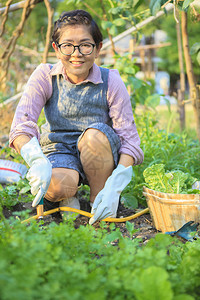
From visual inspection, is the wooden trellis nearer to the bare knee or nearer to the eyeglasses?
the eyeglasses

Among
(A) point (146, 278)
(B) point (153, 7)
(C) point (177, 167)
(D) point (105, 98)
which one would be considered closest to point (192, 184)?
(C) point (177, 167)

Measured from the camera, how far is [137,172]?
245 centimetres

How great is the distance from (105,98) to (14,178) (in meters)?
0.92

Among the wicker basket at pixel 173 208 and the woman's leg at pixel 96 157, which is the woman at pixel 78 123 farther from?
the wicker basket at pixel 173 208

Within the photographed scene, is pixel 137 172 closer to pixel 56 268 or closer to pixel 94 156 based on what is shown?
pixel 94 156

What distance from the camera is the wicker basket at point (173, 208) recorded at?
170cm

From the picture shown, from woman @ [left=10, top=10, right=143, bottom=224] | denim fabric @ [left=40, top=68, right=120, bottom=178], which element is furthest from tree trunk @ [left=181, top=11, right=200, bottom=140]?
denim fabric @ [left=40, top=68, right=120, bottom=178]

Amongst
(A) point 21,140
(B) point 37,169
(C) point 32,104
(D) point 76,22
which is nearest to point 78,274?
(B) point 37,169

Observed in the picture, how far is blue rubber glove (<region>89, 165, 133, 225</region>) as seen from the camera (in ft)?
5.87

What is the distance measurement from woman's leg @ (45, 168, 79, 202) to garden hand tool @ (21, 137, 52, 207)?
0.51ft

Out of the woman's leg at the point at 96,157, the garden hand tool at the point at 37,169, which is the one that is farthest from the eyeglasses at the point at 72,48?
the garden hand tool at the point at 37,169

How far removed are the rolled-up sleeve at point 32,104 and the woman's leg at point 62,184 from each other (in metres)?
0.21

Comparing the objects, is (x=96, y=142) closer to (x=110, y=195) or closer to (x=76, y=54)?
(x=110, y=195)

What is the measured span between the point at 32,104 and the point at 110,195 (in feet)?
2.01
